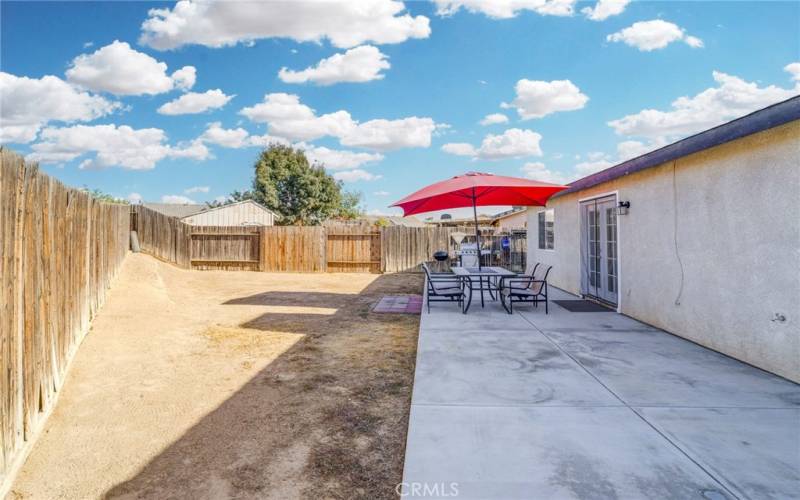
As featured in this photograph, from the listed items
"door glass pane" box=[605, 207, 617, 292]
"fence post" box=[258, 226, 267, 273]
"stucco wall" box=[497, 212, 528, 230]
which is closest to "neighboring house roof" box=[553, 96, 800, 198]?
"door glass pane" box=[605, 207, 617, 292]

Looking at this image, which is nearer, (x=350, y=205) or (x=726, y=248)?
(x=726, y=248)

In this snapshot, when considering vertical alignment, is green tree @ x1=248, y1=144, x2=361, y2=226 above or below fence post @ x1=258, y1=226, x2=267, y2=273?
above

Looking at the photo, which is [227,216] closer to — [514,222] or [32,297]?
[514,222]

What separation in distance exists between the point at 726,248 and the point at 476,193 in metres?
3.98

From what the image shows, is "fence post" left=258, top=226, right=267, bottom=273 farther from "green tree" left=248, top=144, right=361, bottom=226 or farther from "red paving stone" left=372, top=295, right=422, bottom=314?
"green tree" left=248, top=144, right=361, bottom=226

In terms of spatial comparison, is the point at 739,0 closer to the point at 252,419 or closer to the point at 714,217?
the point at 714,217

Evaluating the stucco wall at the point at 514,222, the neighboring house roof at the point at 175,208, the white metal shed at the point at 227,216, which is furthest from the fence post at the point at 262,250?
the neighboring house roof at the point at 175,208

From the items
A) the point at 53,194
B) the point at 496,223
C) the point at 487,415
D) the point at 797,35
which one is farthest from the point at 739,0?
the point at 496,223

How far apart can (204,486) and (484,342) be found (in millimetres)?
3500

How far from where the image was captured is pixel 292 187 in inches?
1382

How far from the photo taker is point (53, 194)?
3643 mm

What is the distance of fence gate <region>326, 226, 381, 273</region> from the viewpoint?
15922mm

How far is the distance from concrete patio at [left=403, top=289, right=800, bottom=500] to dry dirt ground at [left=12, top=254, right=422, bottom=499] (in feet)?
1.07

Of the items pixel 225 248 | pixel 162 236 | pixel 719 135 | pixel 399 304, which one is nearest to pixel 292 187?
pixel 225 248
